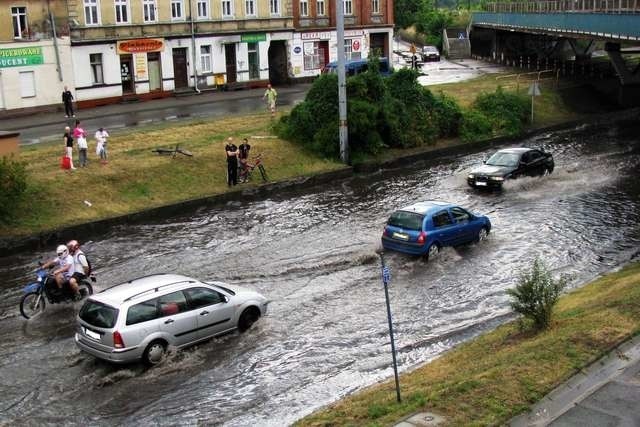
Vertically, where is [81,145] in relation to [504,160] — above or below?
above

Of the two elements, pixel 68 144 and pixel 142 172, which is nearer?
pixel 68 144

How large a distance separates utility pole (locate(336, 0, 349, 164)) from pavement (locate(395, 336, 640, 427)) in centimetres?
2331

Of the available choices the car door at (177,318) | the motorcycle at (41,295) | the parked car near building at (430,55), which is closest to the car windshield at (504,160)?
the motorcycle at (41,295)

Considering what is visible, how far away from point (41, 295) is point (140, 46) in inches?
1338

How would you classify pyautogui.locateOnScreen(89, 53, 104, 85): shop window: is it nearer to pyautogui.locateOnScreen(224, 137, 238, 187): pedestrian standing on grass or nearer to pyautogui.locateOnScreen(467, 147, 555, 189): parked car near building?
pyautogui.locateOnScreen(224, 137, 238, 187): pedestrian standing on grass

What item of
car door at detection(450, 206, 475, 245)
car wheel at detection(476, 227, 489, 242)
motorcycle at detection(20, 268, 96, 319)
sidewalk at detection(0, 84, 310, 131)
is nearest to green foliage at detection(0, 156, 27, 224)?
motorcycle at detection(20, 268, 96, 319)

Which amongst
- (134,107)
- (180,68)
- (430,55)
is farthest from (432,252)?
(430,55)

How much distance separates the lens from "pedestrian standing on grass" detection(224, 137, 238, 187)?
3119 centimetres

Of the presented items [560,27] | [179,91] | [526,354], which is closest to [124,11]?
[179,91]

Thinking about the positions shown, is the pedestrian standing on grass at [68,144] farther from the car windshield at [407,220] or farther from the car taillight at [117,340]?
the car taillight at [117,340]

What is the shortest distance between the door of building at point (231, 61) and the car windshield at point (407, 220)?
35086mm

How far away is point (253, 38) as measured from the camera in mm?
56688

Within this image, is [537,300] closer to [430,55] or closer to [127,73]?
[127,73]

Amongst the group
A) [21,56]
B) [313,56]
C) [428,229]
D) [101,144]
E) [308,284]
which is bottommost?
[308,284]
